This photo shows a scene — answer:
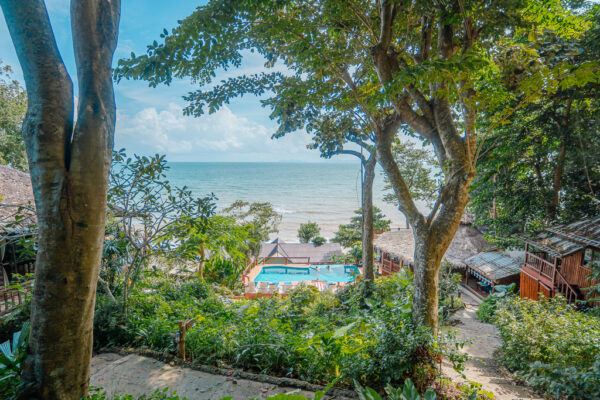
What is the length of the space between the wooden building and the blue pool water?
686 cm

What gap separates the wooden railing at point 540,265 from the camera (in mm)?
9266

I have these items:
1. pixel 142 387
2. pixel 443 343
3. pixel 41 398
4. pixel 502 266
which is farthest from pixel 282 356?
pixel 502 266

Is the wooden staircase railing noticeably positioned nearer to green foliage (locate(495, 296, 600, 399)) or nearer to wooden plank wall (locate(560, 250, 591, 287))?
wooden plank wall (locate(560, 250, 591, 287))

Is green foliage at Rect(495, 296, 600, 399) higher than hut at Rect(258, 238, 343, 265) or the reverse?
higher

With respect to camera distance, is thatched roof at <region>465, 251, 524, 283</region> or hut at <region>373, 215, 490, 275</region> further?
hut at <region>373, 215, 490, 275</region>

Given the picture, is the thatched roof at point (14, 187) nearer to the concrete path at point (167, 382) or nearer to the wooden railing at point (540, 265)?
the concrete path at point (167, 382)

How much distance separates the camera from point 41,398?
1958 millimetres

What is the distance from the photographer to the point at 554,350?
3947 millimetres

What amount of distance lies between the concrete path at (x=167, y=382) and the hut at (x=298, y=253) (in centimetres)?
1542

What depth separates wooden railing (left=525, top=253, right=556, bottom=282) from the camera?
9266 mm

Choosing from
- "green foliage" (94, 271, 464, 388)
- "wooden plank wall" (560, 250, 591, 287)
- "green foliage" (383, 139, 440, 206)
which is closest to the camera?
"green foliage" (94, 271, 464, 388)

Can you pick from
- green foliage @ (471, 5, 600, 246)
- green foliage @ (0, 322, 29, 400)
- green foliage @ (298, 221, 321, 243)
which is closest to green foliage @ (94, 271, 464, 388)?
green foliage @ (0, 322, 29, 400)

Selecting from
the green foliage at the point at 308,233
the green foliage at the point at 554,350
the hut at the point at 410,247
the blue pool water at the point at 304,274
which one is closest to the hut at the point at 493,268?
the hut at the point at 410,247

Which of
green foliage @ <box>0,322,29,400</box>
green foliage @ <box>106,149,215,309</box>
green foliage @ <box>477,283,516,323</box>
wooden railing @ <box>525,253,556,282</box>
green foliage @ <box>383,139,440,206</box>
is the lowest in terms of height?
green foliage @ <box>477,283,516,323</box>
